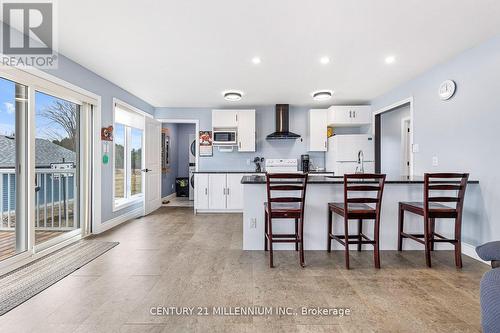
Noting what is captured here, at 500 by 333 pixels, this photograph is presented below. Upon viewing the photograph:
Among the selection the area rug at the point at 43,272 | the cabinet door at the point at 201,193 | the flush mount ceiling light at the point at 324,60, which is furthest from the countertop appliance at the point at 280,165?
the area rug at the point at 43,272

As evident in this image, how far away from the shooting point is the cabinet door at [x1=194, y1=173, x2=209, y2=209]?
17.9ft

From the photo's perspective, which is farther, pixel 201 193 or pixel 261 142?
pixel 261 142

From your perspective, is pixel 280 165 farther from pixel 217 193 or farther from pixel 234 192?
pixel 217 193

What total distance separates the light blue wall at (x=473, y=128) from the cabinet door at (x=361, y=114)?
5.76 feet

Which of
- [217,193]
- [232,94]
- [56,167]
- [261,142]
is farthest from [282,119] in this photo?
[56,167]

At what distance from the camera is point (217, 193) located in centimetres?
547

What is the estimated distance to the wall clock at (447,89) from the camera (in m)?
3.18

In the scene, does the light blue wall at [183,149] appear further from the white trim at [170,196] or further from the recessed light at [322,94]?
the recessed light at [322,94]

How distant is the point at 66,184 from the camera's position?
3738 mm

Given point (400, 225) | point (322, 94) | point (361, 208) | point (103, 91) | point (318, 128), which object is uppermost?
point (322, 94)

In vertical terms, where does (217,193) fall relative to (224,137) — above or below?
below

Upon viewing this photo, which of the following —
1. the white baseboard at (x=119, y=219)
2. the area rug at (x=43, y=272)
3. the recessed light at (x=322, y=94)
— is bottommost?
the area rug at (x=43, y=272)

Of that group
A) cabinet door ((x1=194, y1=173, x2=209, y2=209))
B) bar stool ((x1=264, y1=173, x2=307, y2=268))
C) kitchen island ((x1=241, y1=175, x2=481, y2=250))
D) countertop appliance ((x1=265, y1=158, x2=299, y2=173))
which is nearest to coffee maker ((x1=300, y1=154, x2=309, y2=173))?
countertop appliance ((x1=265, y1=158, x2=299, y2=173))

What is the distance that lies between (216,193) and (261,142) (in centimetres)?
164
